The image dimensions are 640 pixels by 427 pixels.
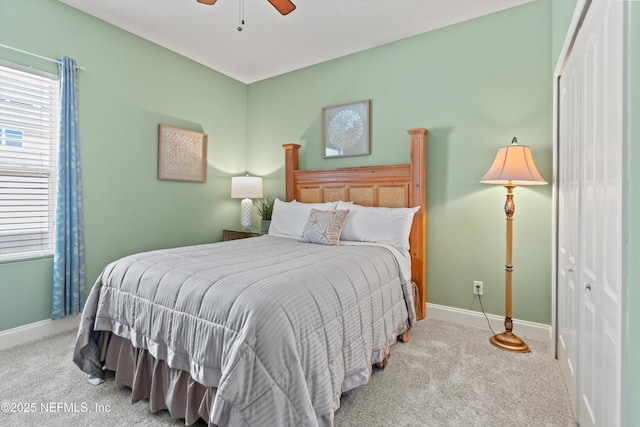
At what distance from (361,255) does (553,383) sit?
1414 mm

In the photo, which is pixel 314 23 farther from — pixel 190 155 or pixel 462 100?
pixel 190 155

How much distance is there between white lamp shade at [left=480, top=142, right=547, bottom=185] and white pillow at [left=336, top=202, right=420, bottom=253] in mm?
734

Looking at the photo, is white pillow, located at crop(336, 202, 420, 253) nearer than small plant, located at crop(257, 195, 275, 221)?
Yes

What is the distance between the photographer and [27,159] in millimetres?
2535

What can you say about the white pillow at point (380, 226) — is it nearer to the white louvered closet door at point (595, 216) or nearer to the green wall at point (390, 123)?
the green wall at point (390, 123)

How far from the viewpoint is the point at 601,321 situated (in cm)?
119

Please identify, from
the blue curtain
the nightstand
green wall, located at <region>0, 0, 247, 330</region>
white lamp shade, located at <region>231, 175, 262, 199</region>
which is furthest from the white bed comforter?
white lamp shade, located at <region>231, 175, 262, 199</region>

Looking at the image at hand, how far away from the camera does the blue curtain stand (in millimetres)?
2605

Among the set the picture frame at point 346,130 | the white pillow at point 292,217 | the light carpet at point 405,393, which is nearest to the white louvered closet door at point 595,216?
the light carpet at point 405,393

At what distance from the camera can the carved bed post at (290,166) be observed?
152 inches

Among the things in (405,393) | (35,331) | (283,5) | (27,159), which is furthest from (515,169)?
(35,331)

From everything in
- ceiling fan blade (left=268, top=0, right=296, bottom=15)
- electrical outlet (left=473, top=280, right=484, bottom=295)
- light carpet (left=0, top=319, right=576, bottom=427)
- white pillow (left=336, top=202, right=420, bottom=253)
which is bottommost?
light carpet (left=0, top=319, right=576, bottom=427)

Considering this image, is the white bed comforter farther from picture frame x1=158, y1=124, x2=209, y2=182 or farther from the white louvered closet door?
picture frame x1=158, y1=124, x2=209, y2=182

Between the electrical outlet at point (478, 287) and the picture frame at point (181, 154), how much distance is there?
3.20 m
